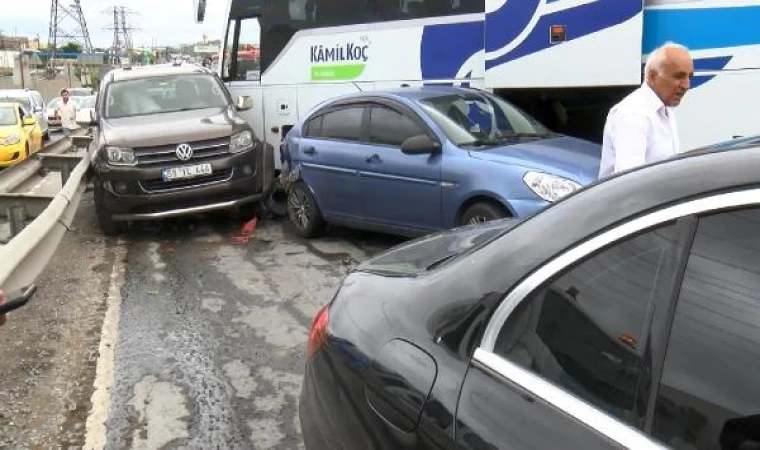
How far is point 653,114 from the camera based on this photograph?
13.8 ft

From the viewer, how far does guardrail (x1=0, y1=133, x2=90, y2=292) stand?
4707 millimetres

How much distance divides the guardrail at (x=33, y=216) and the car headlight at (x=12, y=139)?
298 centimetres

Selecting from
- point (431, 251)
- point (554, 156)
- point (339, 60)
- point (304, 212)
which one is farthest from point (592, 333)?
point (339, 60)

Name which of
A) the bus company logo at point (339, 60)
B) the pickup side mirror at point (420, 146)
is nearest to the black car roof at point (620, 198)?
the pickup side mirror at point (420, 146)

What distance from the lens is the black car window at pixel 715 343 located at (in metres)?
1.42

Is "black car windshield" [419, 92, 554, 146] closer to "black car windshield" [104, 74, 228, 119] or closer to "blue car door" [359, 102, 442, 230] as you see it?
"blue car door" [359, 102, 442, 230]

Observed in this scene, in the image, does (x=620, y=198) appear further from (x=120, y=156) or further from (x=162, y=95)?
(x=162, y=95)

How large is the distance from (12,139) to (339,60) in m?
8.91

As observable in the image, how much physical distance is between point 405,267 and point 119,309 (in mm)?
4294

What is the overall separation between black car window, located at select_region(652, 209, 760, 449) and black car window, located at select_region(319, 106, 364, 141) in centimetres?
647

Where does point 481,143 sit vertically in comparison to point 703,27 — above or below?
below

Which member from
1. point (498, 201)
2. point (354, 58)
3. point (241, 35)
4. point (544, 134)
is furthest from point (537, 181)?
point (241, 35)

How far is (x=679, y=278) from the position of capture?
1.54 meters

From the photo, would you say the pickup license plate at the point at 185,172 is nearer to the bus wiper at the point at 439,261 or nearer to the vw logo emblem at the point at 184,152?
the vw logo emblem at the point at 184,152
